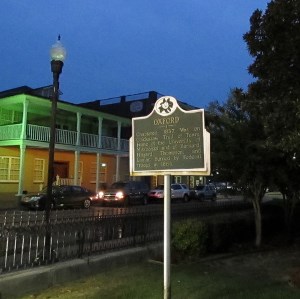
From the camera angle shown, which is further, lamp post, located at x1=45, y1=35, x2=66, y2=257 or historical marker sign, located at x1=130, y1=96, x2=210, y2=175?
lamp post, located at x1=45, y1=35, x2=66, y2=257

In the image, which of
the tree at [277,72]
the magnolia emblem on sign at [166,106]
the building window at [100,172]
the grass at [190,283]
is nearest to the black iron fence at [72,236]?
the grass at [190,283]

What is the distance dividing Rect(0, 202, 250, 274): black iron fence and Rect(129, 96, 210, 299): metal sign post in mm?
2080

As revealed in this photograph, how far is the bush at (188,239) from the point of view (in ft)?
30.9

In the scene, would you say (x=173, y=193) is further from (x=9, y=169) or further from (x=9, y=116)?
(x=9, y=116)

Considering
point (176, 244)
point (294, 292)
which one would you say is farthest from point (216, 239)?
point (294, 292)

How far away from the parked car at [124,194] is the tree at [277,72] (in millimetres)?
19821

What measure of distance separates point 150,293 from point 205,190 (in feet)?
111

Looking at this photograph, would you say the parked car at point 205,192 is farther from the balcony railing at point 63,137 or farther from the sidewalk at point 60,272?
the sidewalk at point 60,272

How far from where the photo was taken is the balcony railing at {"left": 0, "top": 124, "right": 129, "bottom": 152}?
28.3 m

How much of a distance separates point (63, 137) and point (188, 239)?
885 inches

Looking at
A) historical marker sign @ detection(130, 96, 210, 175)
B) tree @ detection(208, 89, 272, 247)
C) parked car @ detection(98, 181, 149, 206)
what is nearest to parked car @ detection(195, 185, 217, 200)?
parked car @ detection(98, 181, 149, 206)

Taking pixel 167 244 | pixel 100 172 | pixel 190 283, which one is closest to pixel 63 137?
pixel 100 172

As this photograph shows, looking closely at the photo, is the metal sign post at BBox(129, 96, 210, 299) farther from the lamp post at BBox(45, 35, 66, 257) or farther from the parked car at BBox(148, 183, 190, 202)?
the parked car at BBox(148, 183, 190, 202)

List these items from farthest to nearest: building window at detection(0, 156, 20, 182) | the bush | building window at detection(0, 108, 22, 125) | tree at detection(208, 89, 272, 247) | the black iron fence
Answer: building window at detection(0, 108, 22, 125)
building window at detection(0, 156, 20, 182)
tree at detection(208, 89, 272, 247)
the bush
the black iron fence
